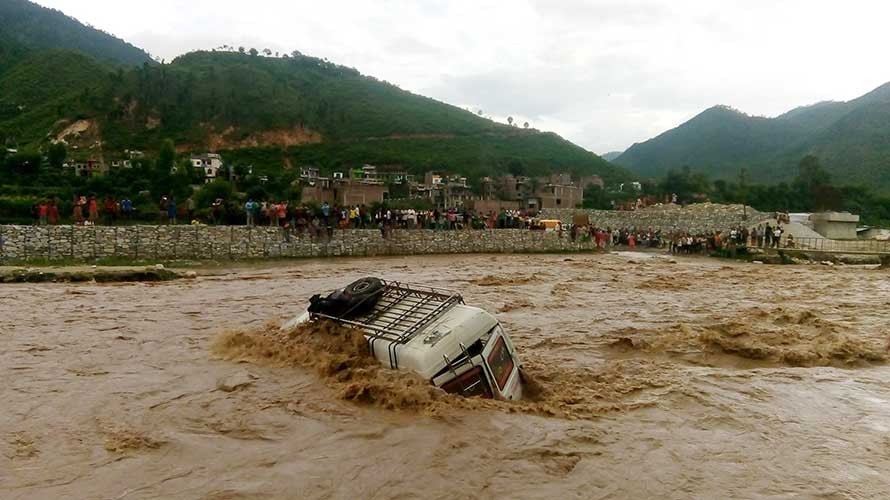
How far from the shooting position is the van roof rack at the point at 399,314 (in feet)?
21.3

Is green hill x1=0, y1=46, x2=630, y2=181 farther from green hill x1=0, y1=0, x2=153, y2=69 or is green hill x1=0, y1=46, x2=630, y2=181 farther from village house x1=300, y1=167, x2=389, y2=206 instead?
green hill x1=0, y1=0, x2=153, y2=69

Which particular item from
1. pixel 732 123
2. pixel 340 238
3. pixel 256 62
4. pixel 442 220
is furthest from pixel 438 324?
pixel 732 123

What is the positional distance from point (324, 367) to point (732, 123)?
14693 cm

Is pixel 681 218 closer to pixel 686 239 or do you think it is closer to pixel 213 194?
pixel 686 239

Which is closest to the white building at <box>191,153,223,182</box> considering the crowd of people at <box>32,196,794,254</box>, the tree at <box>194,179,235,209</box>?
the tree at <box>194,179,235,209</box>

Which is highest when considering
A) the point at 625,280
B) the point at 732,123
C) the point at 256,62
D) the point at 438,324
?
the point at 256,62

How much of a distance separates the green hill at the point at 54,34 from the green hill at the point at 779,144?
110 meters

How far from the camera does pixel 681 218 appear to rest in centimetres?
4681

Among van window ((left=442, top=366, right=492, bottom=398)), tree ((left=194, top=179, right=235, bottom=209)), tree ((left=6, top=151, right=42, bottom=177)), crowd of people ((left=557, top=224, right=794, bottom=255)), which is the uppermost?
tree ((left=6, top=151, right=42, bottom=177))

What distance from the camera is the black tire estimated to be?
7352 millimetres

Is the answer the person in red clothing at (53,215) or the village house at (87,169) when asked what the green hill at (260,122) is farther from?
the person in red clothing at (53,215)

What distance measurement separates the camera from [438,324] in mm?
6344

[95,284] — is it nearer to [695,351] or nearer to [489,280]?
[489,280]

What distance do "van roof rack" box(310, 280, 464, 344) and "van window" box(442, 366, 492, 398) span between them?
2.24 feet
